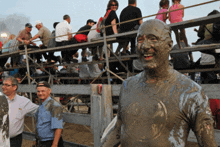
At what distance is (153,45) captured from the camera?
137 centimetres

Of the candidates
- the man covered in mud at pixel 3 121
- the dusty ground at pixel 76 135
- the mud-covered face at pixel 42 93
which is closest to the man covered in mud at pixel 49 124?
the mud-covered face at pixel 42 93

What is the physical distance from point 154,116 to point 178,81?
0.27 metres

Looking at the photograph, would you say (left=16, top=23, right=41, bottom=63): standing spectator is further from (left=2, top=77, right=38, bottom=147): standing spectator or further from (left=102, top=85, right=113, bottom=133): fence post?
(left=102, top=85, right=113, bottom=133): fence post

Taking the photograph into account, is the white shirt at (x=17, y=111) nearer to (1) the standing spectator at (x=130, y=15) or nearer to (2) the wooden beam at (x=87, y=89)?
(2) the wooden beam at (x=87, y=89)

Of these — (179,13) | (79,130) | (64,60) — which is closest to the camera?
(179,13)

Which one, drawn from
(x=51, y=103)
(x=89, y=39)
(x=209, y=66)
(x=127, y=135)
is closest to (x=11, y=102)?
(x=51, y=103)

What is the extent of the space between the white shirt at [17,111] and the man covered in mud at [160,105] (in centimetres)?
294

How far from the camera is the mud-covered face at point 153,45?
1374mm

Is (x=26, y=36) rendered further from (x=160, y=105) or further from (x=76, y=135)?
(x=160, y=105)

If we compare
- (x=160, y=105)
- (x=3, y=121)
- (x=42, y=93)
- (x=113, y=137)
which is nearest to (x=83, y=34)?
(x=42, y=93)

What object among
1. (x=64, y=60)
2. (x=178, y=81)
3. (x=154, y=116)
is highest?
(x=64, y=60)

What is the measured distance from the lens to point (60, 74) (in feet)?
28.7

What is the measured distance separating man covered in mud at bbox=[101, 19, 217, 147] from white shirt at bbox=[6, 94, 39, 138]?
9.64ft

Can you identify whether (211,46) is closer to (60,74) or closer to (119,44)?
(119,44)
